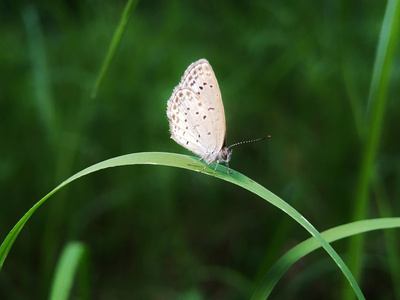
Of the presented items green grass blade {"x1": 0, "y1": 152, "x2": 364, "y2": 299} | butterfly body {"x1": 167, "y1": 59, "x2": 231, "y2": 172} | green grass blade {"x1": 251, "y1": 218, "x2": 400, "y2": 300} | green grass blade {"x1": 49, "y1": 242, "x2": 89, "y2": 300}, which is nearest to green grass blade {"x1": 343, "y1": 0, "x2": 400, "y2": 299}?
green grass blade {"x1": 251, "y1": 218, "x2": 400, "y2": 300}

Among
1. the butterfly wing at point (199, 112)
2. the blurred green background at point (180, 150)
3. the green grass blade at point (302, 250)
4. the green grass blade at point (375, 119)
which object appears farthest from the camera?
the blurred green background at point (180, 150)

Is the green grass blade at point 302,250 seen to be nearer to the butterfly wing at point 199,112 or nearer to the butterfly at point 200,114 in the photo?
the butterfly at point 200,114

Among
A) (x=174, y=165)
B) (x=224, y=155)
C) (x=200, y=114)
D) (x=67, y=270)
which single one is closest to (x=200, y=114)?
(x=200, y=114)

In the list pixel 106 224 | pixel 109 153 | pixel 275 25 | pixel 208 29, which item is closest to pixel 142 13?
pixel 208 29

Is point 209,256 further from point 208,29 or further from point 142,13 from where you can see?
point 142,13

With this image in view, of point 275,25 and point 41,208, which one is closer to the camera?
point 41,208

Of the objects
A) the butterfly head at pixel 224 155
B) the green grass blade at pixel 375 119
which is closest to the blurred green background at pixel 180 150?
the butterfly head at pixel 224 155
